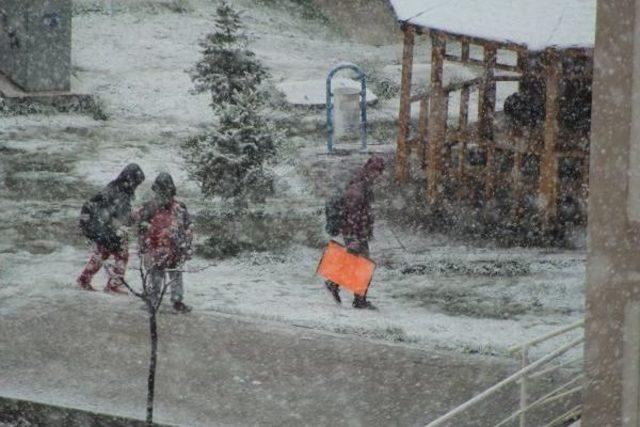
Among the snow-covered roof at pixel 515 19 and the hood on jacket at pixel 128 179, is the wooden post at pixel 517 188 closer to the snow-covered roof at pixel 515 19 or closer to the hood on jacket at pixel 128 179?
the snow-covered roof at pixel 515 19

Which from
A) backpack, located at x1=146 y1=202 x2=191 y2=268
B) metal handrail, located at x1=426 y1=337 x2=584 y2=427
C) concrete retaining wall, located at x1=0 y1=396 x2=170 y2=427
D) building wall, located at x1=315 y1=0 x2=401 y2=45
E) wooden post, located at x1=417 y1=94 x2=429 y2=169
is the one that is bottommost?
concrete retaining wall, located at x1=0 y1=396 x2=170 y2=427

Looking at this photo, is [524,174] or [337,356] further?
[524,174]

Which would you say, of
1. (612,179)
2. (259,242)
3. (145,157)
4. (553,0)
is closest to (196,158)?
(259,242)

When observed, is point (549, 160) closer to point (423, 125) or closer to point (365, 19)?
point (423, 125)

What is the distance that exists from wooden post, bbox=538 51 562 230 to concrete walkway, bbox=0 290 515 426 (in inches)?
155

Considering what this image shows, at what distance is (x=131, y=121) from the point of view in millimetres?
18719

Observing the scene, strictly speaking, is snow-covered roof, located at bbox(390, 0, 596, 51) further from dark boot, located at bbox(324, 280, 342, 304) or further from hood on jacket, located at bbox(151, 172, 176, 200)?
hood on jacket, located at bbox(151, 172, 176, 200)

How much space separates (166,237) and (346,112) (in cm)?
780

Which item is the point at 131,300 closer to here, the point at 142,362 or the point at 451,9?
the point at 142,362

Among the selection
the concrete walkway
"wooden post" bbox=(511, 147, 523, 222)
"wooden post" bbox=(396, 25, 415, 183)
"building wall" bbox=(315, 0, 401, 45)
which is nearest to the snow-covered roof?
"wooden post" bbox=(396, 25, 415, 183)

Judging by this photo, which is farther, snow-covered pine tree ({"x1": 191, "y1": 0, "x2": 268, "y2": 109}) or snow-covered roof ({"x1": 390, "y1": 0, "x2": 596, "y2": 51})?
snow-covered pine tree ({"x1": 191, "y1": 0, "x2": 268, "y2": 109})

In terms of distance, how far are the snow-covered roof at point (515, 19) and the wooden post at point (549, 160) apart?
44 cm

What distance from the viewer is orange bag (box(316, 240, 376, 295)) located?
10562mm

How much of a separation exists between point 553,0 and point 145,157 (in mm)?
6638
